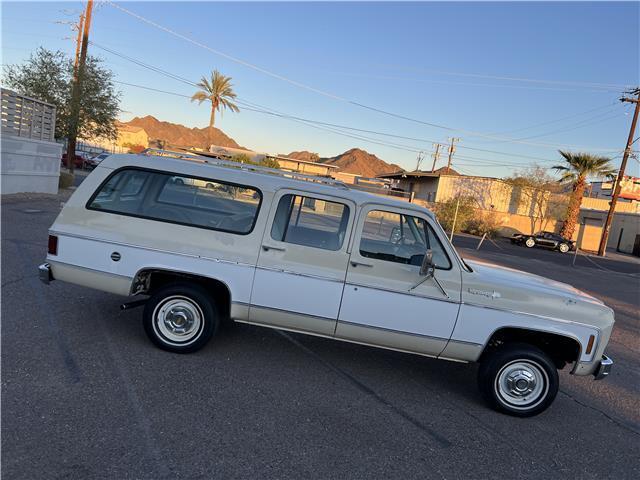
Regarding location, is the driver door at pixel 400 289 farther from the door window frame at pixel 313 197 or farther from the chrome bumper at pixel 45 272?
the chrome bumper at pixel 45 272

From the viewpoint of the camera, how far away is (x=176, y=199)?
15.8 feet

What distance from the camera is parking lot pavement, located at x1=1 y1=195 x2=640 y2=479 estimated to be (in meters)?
3.21

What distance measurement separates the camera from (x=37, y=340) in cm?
474

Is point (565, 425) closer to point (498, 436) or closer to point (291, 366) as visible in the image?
point (498, 436)

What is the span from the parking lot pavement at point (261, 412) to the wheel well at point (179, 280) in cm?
55

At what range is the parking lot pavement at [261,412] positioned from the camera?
3215 millimetres

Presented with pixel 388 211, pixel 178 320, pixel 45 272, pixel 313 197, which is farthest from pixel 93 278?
pixel 388 211

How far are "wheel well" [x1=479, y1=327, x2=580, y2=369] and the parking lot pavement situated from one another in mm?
561

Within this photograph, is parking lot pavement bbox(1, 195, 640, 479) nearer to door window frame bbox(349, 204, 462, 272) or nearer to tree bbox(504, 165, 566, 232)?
door window frame bbox(349, 204, 462, 272)

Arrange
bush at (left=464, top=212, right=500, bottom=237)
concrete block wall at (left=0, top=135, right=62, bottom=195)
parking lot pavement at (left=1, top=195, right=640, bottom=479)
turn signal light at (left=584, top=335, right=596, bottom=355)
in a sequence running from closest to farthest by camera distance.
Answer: parking lot pavement at (left=1, top=195, right=640, bottom=479) → turn signal light at (left=584, top=335, right=596, bottom=355) → concrete block wall at (left=0, top=135, right=62, bottom=195) → bush at (left=464, top=212, right=500, bottom=237)

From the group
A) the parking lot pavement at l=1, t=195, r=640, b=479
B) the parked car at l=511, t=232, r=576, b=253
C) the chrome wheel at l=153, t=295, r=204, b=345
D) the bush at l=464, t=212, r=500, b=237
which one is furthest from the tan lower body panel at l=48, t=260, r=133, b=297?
the bush at l=464, t=212, r=500, b=237

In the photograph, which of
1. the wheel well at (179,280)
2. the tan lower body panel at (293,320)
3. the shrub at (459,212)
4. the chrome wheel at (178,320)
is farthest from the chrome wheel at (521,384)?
the shrub at (459,212)

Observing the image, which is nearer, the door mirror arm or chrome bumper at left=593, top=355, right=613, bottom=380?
the door mirror arm

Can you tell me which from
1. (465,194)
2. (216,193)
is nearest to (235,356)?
(216,193)
